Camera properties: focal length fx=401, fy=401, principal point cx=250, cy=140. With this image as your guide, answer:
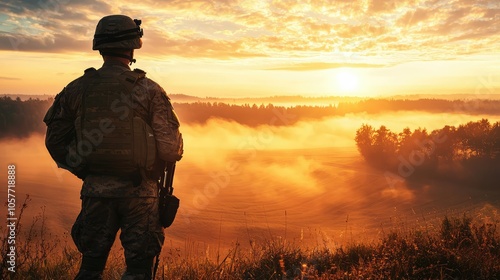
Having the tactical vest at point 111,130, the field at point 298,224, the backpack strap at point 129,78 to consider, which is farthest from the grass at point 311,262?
the backpack strap at point 129,78

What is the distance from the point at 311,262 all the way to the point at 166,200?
3.26 meters

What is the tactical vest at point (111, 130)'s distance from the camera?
457 cm

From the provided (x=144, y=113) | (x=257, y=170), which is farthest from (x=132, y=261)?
(x=257, y=170)

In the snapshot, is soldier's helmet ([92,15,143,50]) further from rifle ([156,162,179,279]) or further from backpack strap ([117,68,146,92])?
rifle ([156,162,179,279])

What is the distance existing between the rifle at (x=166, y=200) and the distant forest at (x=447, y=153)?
112865mm

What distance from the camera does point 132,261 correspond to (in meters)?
4.57

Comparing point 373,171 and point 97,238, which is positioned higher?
point 97,238

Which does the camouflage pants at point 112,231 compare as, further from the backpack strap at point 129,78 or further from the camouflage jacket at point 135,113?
the backpack strap at point 129,78

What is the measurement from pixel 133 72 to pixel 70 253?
409 cm

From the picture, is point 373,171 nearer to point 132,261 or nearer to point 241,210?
point 241,210

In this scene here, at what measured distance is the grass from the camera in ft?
Answer: 18.9

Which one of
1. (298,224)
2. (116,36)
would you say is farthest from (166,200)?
(298,224)

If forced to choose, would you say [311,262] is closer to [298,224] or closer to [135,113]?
[135,113]

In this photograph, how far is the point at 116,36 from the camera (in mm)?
4754
